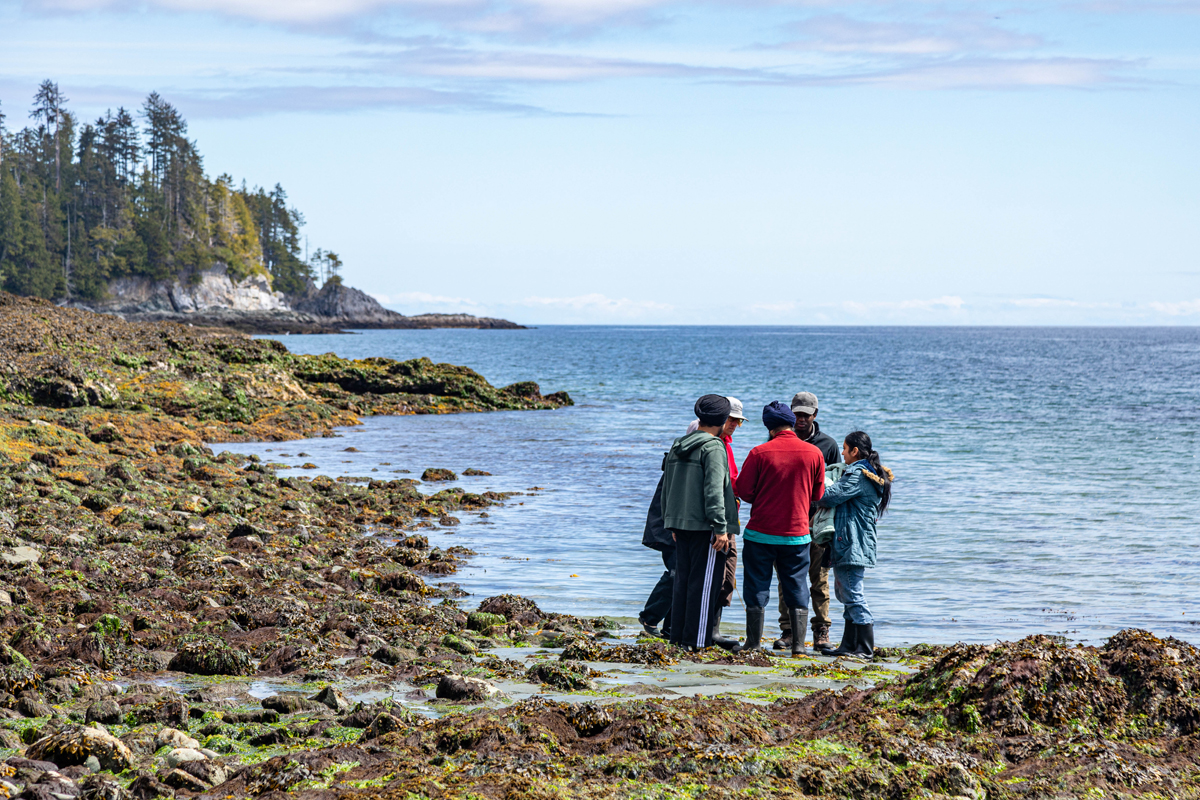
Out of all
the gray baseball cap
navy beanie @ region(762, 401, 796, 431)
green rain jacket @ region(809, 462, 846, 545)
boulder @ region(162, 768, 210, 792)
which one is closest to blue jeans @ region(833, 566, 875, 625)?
green rain jacket @ region(809, 462, 846, 545)

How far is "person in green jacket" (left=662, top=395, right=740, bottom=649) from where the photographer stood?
866 centimetres

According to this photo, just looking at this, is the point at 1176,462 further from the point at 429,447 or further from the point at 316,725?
the point at 316,725

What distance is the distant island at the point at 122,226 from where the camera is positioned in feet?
348

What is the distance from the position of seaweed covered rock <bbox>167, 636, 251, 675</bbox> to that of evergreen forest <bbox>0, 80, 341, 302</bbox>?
109 metres

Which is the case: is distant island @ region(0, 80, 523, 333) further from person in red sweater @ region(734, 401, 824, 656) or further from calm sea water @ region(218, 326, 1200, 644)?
person in red sweater @ region(734, 401, 824, 656)

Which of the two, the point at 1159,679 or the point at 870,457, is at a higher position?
the point at 870,457

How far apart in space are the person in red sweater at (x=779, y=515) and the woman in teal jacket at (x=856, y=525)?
9.5 inches

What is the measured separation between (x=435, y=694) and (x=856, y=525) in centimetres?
397

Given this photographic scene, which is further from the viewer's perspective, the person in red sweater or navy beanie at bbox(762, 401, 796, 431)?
navy beanie at bbox(762, 401, 796, 431)

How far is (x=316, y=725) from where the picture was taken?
617 cm

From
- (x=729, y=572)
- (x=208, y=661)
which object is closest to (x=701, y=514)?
(x=729, y=572)

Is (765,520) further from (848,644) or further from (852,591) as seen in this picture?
(848,644)

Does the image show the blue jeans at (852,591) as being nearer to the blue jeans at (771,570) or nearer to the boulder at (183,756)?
the blue jeans at (771,570)

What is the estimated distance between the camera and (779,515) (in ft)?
28.7
